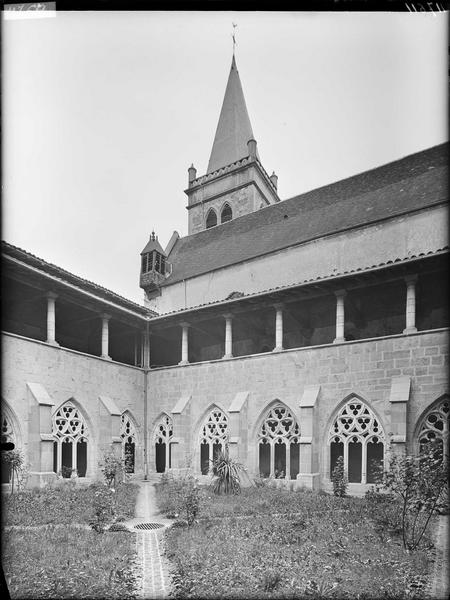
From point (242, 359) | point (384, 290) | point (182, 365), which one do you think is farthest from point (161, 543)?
point (384, 290)

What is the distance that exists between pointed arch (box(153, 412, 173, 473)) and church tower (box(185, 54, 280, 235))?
1406 centimetres

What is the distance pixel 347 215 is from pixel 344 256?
5.88 feet

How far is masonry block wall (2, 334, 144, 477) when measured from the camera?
10898 mm

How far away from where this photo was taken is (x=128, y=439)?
15.1m

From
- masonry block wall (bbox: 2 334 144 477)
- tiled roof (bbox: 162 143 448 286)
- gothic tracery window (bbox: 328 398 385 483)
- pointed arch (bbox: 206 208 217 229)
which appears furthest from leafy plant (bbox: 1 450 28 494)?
pointed arch (bbox: 206 208 217 229)

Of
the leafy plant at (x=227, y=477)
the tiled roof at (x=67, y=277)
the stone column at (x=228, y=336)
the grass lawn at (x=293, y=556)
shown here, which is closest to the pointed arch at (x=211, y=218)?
the tiled roof at (x=67, y=277)

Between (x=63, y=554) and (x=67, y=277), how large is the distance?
9.06 meters

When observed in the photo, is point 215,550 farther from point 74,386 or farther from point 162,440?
point 162,440

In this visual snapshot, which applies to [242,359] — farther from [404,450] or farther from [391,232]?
[391,232]

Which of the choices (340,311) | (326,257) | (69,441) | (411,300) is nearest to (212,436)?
(69,441)

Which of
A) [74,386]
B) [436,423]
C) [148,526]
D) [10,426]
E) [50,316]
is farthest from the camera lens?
[74,386]

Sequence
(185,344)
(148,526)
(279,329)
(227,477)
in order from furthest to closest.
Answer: (185,344) → (279,329) → (227,477) → (148,526)

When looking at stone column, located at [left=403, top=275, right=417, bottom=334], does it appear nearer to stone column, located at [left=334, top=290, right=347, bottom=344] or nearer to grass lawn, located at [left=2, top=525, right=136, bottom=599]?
stone column, located at [left=334, top=290, right=347, bottom=344]

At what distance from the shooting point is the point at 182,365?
15.3m
